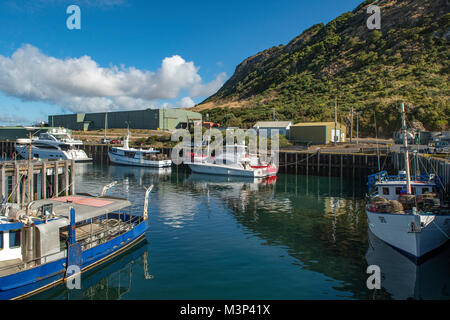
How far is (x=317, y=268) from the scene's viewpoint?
1623cm

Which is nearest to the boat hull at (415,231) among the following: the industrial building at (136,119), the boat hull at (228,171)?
the boat hull at (228,171)

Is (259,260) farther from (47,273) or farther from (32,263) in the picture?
(32,263)

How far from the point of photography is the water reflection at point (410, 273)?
45.4 ft

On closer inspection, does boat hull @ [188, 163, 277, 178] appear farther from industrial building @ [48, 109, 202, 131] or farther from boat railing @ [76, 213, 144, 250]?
industrial building @ [48, 109, 202, 131]

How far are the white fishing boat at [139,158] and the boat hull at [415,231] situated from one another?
54.7 metres

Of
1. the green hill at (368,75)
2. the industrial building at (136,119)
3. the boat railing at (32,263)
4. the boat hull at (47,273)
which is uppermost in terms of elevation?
the green hill at (368,75)

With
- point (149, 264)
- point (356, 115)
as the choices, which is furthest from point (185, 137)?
point (149, 264)

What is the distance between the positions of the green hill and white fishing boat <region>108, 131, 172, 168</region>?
3388 cm

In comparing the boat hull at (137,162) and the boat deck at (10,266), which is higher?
the boat hull at (137,162)

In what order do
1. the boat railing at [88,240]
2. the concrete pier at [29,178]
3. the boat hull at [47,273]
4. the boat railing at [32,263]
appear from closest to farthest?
the boat hull at [47,273]
the boat railing at [32,263]
the boat railing at [88,240]
the concrete pier at [29,178]

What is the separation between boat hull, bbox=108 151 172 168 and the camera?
67500 mm

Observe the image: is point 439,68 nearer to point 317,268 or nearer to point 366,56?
point 366,56

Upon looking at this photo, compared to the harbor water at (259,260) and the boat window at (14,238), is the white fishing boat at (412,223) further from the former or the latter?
the boat window at (14,238)
